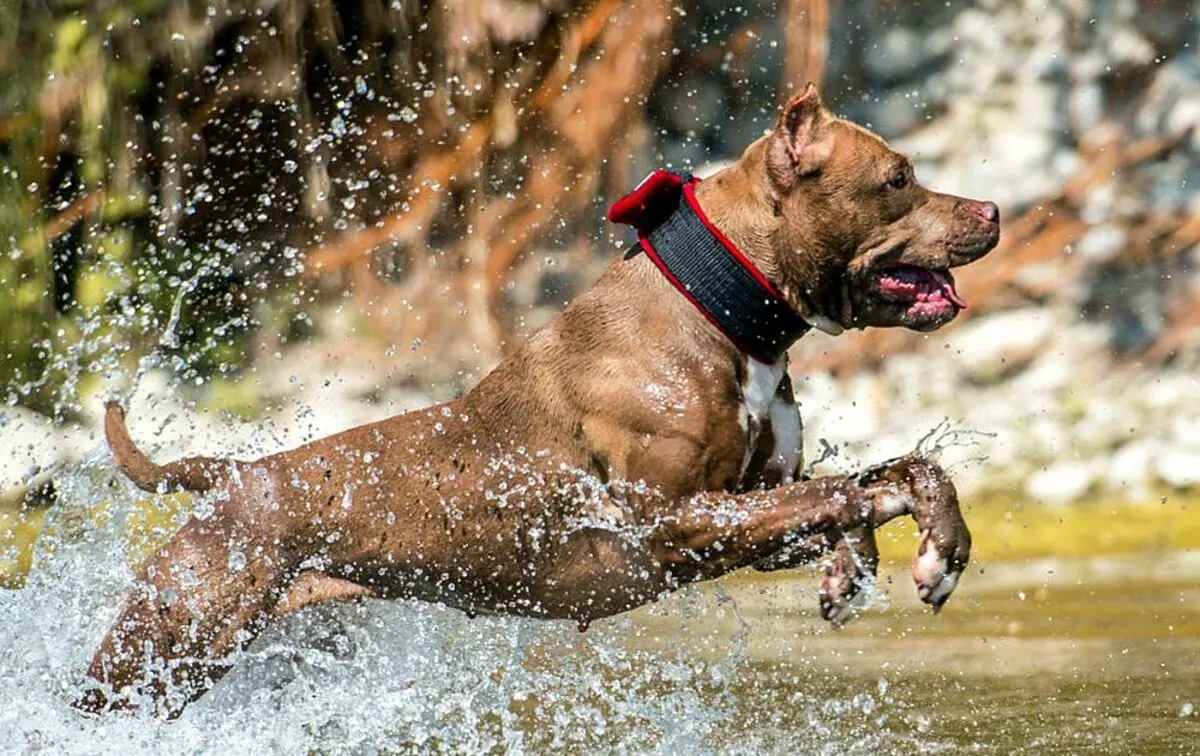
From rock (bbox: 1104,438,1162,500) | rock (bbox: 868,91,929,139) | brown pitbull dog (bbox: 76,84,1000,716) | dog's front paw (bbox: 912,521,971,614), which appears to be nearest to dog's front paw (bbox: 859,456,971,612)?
dog's front paw (bbox: 912,521,971,614)

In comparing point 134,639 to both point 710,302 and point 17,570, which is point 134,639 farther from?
point 17,570

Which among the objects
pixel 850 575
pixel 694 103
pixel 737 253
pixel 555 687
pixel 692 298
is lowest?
pixel 555 687

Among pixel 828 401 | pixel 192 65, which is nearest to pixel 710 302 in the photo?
pixel 828 401

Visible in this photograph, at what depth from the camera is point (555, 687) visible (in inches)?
234

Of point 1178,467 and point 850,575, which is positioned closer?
point 850,575

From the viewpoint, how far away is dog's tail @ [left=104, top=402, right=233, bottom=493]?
5.31 meters

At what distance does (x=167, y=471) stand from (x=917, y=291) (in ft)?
6.57

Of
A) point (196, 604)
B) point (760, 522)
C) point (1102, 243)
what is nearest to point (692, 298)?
point (760, 522)

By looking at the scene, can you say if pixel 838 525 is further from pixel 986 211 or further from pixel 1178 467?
pixel 1178 467

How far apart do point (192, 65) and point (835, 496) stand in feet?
20.4

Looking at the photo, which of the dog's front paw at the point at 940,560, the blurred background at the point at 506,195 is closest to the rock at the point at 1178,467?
the blurred background at the point at 506,195

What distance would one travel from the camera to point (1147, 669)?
577 centimetres

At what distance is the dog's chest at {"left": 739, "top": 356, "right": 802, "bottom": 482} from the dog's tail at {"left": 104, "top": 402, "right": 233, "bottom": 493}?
1.38 metres

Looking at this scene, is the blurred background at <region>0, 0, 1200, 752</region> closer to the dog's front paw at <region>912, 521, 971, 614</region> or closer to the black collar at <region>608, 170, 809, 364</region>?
the black collar at <region>608, 170, 809, 364</region>
